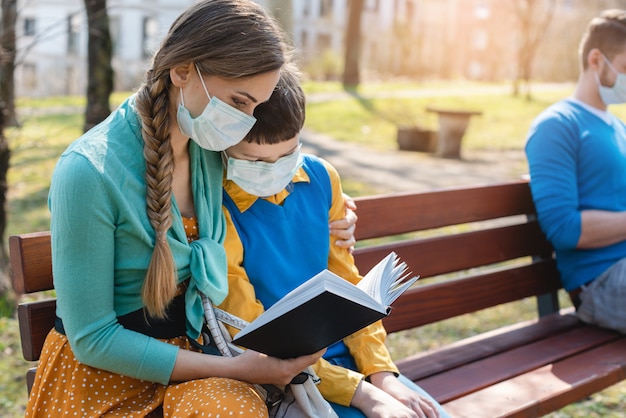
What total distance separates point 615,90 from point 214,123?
7.37 feet

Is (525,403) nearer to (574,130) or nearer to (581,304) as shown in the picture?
(581,304)

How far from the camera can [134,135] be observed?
200cm

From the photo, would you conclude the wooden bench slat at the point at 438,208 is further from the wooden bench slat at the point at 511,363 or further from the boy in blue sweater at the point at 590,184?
the wooden bench slat at the point at 511,363

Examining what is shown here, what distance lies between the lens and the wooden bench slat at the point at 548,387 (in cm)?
267

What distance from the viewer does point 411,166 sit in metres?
10.7

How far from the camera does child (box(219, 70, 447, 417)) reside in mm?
2209

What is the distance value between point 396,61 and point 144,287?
29920 mm

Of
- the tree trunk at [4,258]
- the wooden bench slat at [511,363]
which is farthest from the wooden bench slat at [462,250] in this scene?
the tree trunk at [4,258]

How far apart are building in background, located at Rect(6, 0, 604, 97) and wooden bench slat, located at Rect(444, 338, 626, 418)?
60.0 feet

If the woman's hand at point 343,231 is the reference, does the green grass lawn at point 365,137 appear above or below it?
below

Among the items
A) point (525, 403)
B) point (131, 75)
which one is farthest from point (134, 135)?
point (131, 75)

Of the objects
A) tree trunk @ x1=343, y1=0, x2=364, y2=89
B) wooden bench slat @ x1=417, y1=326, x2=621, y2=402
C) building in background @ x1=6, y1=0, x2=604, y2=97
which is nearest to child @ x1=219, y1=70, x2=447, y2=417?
wooden bench slat @ x1=417, y1=326, x2=621, y2=402

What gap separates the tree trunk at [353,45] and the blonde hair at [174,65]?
17.1m

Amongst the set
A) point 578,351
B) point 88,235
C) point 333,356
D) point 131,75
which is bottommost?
point 131,75
